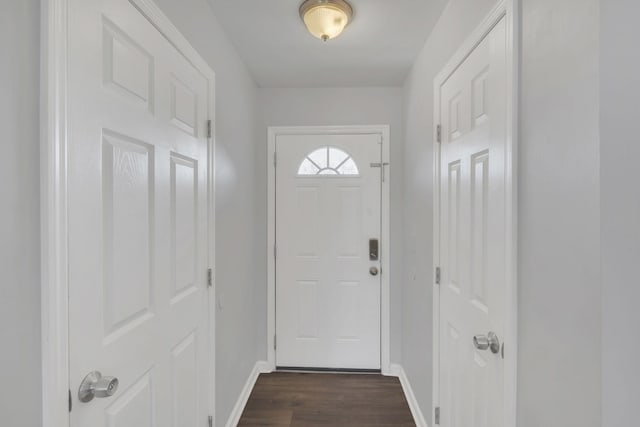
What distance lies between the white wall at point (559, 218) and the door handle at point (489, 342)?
123 mm

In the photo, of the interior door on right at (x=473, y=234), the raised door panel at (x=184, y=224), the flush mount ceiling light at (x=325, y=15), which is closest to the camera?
the interior door on right at (x=473, y=234)

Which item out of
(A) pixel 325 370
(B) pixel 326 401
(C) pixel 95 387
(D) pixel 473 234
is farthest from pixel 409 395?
(C) pixel 95 387

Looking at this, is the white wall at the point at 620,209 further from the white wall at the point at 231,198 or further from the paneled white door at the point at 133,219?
the white wall at the point at 231,198

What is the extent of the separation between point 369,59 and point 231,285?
1.77m

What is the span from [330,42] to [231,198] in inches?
45.3

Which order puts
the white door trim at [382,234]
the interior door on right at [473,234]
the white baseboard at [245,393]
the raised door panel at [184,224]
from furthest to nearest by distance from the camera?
the white door trim at [382,234], the white baseboard at [245,393], the raised door panel at [184,224], the interior door on right at [473,234]

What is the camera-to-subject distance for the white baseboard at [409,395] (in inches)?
79.2

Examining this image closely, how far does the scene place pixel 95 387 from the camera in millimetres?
839

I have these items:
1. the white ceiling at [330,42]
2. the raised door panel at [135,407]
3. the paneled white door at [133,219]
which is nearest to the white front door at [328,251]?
the white ceiling at [330,42]

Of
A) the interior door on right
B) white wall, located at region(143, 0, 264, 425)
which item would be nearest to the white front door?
white wall, located at region(143, 0, 264, 425)

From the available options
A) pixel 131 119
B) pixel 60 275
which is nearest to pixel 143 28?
pixel 131 119

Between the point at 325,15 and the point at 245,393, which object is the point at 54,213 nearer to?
the point at 325,15

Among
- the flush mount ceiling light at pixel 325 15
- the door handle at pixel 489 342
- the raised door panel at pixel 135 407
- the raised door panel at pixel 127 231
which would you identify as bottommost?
the raised door panel at pixel 135 407

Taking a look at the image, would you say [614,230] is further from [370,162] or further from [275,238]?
[275,238]
